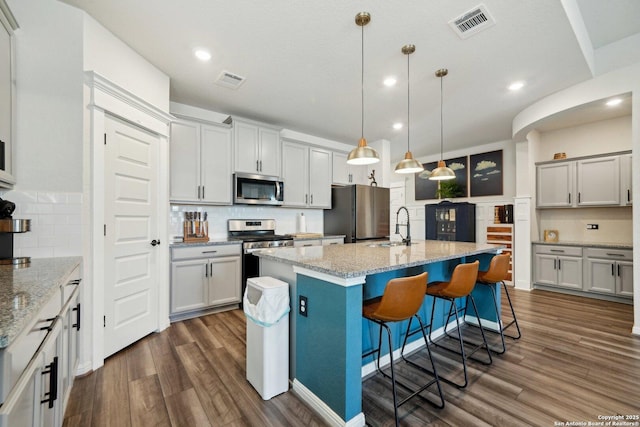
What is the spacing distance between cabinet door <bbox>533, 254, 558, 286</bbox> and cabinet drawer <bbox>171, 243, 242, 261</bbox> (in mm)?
4815

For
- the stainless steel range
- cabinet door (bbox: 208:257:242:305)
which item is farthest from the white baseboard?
cabinet door (bbox: 208:257:242:305)

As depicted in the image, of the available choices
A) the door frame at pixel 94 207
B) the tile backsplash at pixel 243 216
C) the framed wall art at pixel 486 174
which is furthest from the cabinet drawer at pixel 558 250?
the door frame at pixel 94 207

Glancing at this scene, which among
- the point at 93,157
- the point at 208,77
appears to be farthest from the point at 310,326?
the point at 208,77

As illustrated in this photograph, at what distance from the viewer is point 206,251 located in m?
3.31

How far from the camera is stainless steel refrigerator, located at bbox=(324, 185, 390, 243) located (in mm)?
4621

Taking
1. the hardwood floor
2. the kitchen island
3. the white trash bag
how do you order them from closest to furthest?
the kitchen island, the hardwood floor, the white trash bag

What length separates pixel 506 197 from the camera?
5266 mm

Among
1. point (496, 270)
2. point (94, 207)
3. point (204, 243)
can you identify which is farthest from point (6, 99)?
point (496, 270)

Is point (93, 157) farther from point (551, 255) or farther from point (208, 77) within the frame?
point (551, 255)

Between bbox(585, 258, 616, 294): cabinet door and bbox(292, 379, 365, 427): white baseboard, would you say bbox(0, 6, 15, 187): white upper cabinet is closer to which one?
bbox(292, 379, 365, 427): white baseboard

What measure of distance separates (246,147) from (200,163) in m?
0.68

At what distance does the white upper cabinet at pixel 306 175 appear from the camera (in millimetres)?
4395

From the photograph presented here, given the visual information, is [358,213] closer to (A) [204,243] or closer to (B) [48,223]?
(A) [204,243]

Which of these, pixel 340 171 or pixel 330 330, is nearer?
pixel 330 330
